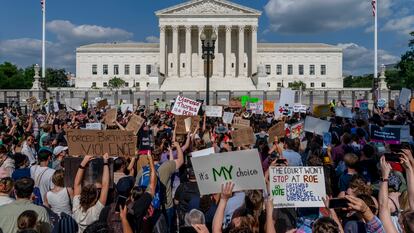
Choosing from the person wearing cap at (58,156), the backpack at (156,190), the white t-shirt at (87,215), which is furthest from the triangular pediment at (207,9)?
the white t-shirt at (87,215)

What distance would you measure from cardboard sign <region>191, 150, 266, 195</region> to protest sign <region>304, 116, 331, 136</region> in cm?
626

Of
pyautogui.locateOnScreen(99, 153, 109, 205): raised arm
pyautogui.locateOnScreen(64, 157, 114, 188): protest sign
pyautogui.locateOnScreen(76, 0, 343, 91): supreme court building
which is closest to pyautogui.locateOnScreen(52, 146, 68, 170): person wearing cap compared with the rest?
pyautogui.locateOnScreen(64, 157, 114, 188): protest sign

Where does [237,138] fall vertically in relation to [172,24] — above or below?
below

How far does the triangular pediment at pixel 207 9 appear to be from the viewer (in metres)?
82.9

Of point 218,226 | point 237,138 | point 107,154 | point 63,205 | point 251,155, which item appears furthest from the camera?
point 237,138

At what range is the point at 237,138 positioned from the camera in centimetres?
944

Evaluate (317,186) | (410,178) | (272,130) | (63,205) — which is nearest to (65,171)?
(63,205)

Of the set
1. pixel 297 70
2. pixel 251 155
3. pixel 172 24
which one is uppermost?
pixel 172 24

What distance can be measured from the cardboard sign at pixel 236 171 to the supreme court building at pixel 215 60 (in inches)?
2819

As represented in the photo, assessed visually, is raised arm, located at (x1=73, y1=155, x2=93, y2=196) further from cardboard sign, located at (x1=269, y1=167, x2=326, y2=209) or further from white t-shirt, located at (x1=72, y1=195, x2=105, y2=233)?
cardboard sign, located at (x1=269, y1=167, x2=326, y2=209)

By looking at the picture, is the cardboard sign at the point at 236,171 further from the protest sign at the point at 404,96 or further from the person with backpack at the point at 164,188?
the protest sign at the point at 404,96

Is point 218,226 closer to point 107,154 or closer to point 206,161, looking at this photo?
point 206,161

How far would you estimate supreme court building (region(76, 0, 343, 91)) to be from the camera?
82.9 metres

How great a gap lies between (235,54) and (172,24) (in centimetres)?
1258
